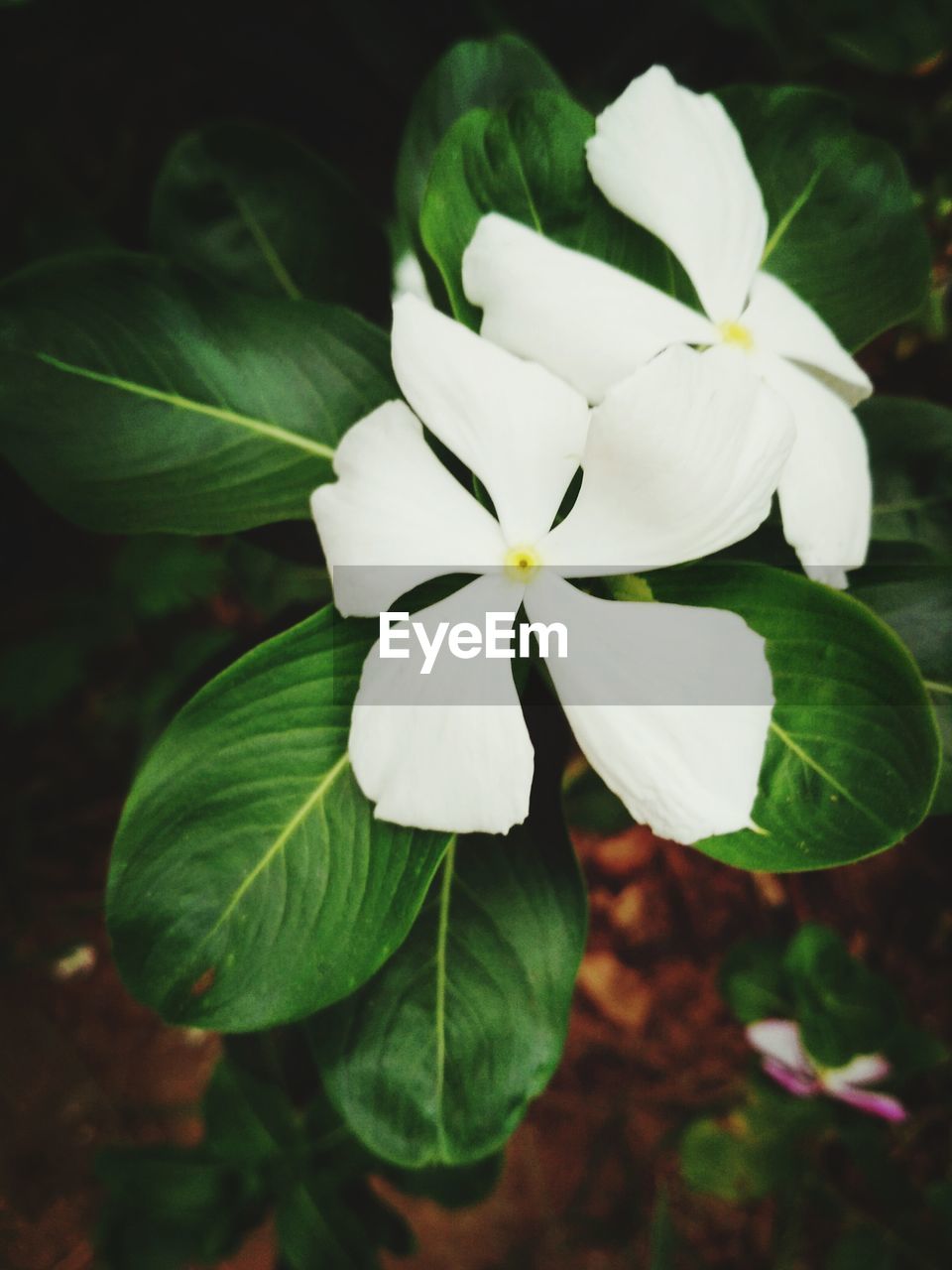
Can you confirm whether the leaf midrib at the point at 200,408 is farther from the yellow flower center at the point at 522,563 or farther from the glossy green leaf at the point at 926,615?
the glossy green leaf at the point at 926,615

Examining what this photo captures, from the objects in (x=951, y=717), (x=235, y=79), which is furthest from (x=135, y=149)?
(x=951, y=717)

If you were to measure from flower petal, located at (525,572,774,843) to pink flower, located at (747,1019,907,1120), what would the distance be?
0.75m

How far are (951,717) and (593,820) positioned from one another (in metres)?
0.46

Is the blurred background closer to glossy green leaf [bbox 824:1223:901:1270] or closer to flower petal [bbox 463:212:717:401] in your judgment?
glossy green leaf [bbox 824:1223:901:1270]

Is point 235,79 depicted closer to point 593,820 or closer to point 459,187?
point 459,187

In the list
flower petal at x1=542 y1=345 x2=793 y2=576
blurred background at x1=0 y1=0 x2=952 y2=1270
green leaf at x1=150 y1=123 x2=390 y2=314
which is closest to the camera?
flower petal at x1=542 y1=345 x2=793 y2=576

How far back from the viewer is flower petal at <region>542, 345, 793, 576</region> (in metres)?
0.51

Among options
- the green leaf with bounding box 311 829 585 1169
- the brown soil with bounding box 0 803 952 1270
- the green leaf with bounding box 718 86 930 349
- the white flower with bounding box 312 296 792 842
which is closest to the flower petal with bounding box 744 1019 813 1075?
the brown soil with bounding box 0 803 952 1270

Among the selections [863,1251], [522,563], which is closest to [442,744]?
[522,563]

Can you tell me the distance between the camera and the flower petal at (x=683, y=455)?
509 millimetres

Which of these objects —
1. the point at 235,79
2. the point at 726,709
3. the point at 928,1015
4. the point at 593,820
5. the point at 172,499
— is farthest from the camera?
the point at 928,1015

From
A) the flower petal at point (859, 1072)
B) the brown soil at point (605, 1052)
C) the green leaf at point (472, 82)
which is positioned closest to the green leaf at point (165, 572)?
the brown soil at point (605, 1052)

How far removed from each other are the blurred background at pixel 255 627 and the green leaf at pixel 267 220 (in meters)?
0.30

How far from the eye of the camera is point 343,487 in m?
0.55
